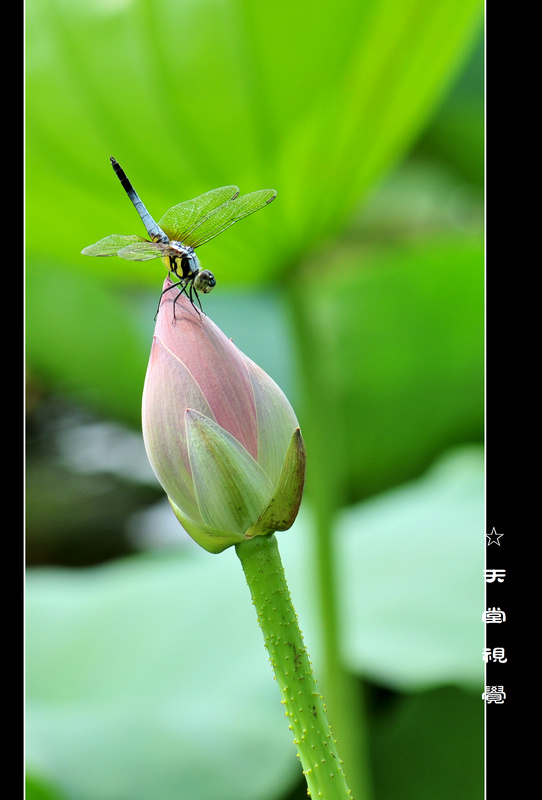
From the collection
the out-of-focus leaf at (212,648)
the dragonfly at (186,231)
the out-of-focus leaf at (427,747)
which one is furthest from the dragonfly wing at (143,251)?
the out-of-focus leaf at (427,747)

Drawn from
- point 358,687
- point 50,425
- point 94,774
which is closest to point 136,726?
point 94,774

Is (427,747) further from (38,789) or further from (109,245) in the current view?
(109,245)

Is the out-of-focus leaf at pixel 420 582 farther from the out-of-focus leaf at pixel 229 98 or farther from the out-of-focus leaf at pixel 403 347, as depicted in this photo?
the out-of-focus leaf at pixel 229 98

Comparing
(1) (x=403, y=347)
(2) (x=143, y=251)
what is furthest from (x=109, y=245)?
(1) (x=403, y=347)

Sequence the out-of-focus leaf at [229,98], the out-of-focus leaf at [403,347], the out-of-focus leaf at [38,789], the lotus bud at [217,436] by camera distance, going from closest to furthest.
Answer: the lotus bud at [217,436] < the out-of-focus leaf at [229,98] < the out-of-focus leaf at [38,789] < the out-of-focus leaf at [403,347]

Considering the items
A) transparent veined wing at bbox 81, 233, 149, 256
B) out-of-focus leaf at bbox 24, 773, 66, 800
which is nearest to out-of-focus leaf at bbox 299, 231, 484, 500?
out-of-focus leaf at bbox 24, 773, 66, 800
